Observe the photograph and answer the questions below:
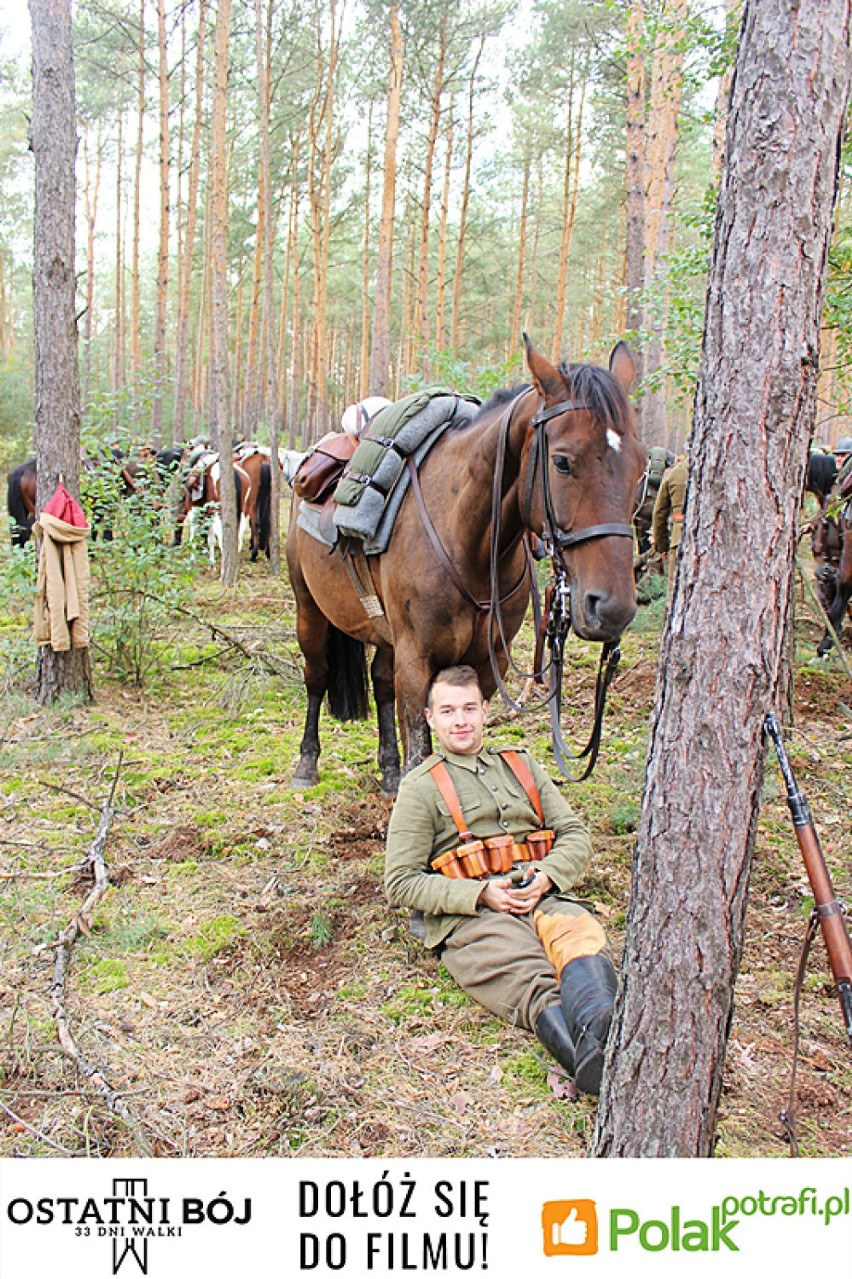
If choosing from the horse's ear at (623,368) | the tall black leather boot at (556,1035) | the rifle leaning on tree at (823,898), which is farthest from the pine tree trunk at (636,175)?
the rifle leaning on tree at (823,898)

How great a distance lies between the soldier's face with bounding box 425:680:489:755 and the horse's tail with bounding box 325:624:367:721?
7.37ft

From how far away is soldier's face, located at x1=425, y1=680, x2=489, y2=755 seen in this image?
10.3 feet

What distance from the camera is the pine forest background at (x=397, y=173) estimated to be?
861 centimetres

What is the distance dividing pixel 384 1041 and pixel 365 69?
20.8m

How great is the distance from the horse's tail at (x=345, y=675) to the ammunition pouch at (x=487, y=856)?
241 cm

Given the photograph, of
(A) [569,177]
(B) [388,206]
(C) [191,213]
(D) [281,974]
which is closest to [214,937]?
(D) [281,974]

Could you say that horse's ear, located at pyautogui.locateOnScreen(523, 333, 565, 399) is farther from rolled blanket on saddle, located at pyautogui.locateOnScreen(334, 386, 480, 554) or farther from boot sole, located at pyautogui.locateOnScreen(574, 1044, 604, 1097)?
boot sole, located at pyautogui.locateOnScreen(574, 1044, 604, 1097)

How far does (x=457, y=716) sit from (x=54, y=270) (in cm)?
484

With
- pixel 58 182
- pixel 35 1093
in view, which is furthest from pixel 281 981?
pixel 58 182

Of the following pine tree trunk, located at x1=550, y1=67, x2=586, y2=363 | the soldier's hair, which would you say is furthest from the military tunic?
pine tree trunk, located at x1=550, y1=67, x2=586, y2=363

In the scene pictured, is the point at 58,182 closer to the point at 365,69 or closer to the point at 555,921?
the point at 555,921

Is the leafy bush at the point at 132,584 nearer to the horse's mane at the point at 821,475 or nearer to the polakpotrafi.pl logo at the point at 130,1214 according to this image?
the polakpotrafi.pl logo at the point at 130,1214

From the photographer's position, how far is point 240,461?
45.0 ft

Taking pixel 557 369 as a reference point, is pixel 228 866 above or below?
below
